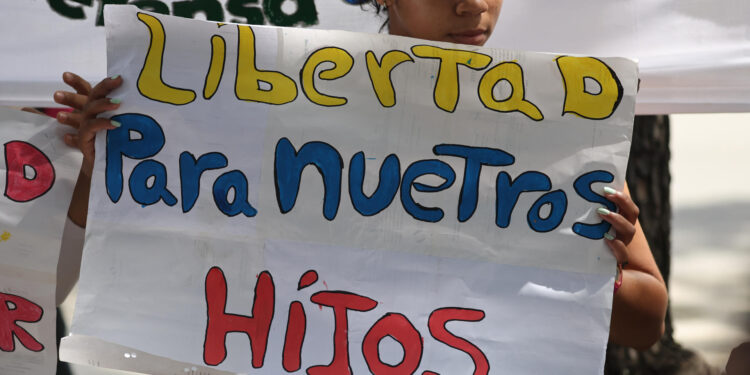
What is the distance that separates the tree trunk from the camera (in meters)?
2.81

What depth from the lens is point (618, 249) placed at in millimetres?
1630

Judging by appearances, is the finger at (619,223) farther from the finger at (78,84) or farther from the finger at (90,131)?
the finger at (78,84)

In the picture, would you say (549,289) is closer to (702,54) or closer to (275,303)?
(275,303)

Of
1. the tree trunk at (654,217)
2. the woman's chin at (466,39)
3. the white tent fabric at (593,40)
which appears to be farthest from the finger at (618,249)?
the tree trunk at (654,217)

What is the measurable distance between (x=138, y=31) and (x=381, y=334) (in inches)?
28.1

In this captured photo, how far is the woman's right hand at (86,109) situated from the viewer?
174cm

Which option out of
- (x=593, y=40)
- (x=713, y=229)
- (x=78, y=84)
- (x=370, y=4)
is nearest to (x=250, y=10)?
(x=370, y=4)

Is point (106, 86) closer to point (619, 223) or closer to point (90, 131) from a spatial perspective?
point (90, 131)

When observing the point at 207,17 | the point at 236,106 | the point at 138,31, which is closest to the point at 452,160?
the point at 236,106

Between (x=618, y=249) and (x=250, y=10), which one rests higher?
(x=250, y=10)

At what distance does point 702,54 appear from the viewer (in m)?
2.10

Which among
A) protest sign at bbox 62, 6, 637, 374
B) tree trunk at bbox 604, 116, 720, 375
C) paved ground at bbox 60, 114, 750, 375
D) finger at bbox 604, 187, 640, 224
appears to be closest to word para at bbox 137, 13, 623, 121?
protest sign at bbox 62, 6, 637, 374

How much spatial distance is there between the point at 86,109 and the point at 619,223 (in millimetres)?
982

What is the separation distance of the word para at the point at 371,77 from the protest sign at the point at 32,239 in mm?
344
